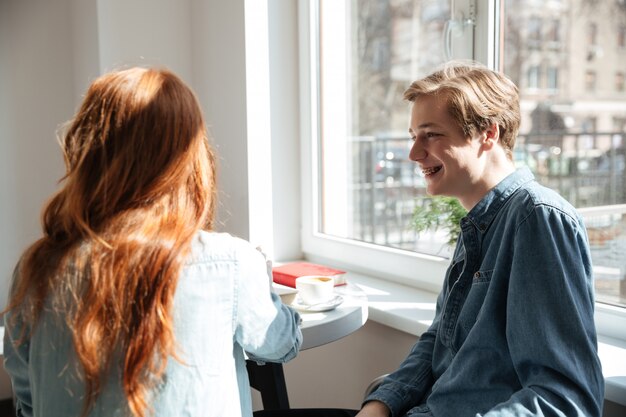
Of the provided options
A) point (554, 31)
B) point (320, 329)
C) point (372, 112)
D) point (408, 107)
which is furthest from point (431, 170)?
point (372, 112)

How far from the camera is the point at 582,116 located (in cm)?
159

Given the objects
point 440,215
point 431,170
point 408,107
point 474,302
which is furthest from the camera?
point 408,107

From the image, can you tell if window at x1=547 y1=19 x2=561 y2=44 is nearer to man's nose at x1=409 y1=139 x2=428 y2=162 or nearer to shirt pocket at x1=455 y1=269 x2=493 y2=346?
man's nose at x1=409 y1=139 x2=428 y2=162

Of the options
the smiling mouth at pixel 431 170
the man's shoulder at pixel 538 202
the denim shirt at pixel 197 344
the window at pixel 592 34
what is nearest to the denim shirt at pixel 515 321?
the man's shoulder at pixel 538 202

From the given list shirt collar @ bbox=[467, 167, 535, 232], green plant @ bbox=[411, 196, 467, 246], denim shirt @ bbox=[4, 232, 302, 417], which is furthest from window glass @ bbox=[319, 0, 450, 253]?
denim shirt @ bbox=[4, 232, 302, 417]

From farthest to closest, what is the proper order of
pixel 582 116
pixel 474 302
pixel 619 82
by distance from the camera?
pixel 582 116 → pixel 619 82 → pixel 474 302

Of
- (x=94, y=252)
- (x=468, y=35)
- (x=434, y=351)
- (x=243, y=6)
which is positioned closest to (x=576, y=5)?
(x=468, y=35)

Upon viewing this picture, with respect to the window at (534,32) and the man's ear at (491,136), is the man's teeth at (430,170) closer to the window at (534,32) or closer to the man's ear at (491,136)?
the man's ear at (491,136)

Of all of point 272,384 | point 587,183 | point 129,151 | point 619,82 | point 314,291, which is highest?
point 619,82

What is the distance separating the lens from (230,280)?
0.94 metres

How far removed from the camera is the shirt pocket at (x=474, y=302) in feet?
3.65

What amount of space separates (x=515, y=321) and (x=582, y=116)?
77cm

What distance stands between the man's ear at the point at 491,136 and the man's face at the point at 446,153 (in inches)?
0.5

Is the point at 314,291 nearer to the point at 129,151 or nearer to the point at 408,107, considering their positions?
the point at 129,151
